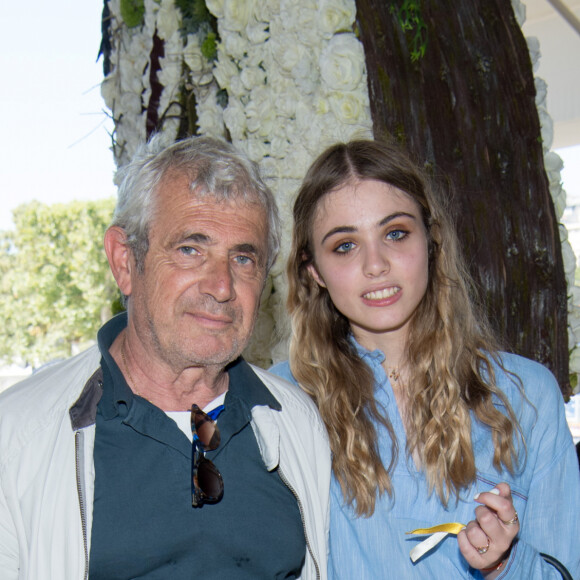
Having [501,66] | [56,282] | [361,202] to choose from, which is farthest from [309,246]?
[56,282]

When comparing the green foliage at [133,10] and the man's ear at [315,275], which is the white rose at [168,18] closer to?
the green foliage at [133,10]

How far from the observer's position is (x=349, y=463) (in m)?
1.85

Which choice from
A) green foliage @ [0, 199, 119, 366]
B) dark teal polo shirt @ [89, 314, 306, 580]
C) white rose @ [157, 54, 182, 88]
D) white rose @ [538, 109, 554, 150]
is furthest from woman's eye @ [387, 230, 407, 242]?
green foliage @ [0, 199, 119, 366]

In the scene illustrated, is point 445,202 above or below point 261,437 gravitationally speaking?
above

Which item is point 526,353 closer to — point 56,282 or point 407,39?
point 407,39

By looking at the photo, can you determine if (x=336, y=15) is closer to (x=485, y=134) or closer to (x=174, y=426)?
(x=485, y=134)

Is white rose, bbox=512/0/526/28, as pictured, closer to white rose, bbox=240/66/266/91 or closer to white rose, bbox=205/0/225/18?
white rose, bbox=240/66/266/91

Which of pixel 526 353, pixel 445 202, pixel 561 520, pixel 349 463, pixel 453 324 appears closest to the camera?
pixel 561 520

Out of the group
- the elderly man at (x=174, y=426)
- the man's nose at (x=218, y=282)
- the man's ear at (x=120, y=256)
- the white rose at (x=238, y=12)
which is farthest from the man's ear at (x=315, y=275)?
the white rose at (x=238, y=12)

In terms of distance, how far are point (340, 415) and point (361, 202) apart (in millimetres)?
583

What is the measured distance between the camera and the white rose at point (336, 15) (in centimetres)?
241

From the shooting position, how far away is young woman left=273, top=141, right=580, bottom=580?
1.74 m

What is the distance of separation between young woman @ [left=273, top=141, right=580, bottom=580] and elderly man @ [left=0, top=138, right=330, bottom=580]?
12 cm

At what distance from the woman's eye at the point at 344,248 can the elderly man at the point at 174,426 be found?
6.7 inches
